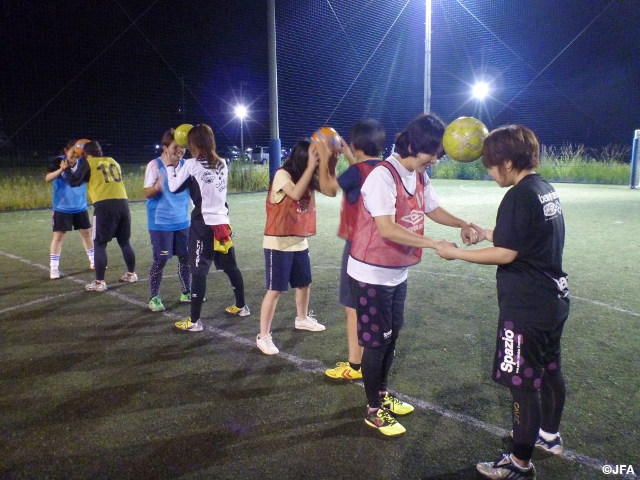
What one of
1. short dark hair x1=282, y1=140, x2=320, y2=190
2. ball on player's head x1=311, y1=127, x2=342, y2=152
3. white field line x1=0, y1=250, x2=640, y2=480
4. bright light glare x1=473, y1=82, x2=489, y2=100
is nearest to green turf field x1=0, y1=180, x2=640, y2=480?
white field line x1=0, y1=250, x2=640, y2=480

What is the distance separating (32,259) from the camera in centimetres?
760

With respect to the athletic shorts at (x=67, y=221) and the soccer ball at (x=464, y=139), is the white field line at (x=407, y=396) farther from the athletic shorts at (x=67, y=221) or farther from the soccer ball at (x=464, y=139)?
the soccer ball at (x=464, y=139)

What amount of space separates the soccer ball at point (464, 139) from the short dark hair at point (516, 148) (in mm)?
343

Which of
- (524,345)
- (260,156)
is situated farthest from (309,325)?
(260,156)

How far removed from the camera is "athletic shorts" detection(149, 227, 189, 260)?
4.99 meters

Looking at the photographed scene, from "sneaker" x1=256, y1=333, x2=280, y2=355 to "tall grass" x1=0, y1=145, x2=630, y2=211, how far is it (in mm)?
13015

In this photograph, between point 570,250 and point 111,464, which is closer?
point 111,464

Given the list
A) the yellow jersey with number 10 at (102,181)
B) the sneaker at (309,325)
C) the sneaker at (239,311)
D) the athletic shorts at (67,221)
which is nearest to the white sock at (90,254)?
the athletic shorts at (67,221)

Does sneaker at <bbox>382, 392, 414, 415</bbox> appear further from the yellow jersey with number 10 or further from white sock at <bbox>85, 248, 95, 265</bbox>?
white sock at <bbox>85, 248, 95, 265</bbox>

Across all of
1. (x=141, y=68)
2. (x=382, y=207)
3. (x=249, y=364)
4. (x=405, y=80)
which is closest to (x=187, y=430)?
(x=249, y=364)

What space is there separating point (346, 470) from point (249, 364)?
1494 mm

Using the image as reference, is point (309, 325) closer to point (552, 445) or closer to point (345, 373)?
point (345, 373)

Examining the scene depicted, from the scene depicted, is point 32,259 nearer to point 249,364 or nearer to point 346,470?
point 249,364

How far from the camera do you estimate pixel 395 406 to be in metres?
3.06
